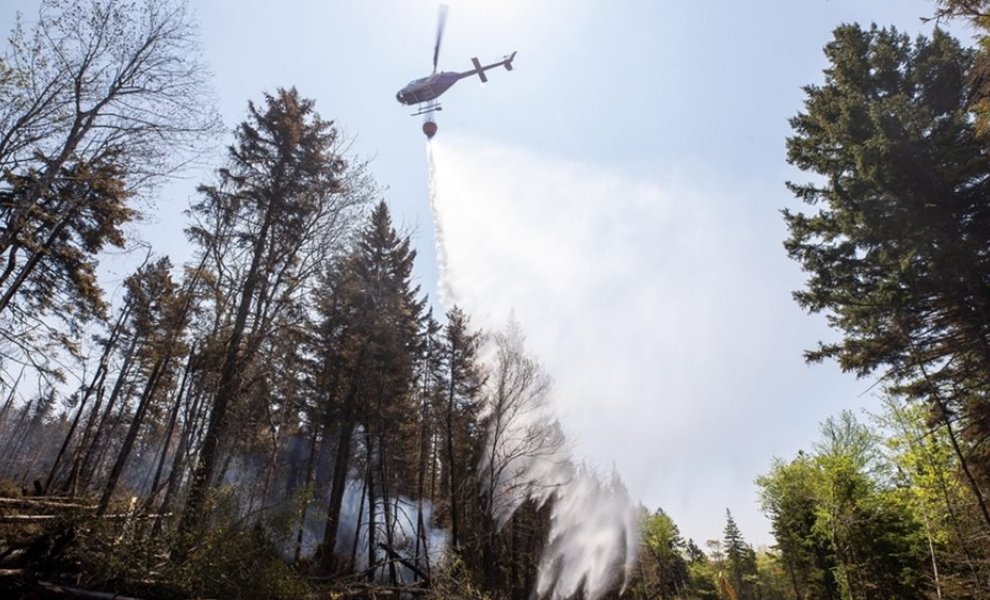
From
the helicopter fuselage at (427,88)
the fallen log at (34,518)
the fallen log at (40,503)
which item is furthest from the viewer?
the helicopter fuselage at (427,88)

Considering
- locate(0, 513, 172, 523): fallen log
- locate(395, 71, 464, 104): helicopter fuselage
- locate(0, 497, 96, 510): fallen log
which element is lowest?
locate(0, 513, 172, 523): fallen log

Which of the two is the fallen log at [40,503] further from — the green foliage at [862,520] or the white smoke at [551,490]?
the green foliage at [862,520]

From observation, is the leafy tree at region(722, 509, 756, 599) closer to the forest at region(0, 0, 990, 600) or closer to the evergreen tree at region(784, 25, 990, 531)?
the forest at region(0, 0, 990, 600)

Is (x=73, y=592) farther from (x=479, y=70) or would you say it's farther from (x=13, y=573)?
(x=479, y=70)

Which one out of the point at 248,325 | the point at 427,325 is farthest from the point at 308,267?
the point at 427,325

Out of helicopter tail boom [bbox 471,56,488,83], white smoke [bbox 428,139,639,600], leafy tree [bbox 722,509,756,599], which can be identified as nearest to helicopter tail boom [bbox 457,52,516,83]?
helicopter tail boom [bbox 471,56,488,83]

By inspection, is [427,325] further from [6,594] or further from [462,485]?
[6,594]

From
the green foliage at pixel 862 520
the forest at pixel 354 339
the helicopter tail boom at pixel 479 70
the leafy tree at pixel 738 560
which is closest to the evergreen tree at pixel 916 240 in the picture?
the forest at pixel 354 339

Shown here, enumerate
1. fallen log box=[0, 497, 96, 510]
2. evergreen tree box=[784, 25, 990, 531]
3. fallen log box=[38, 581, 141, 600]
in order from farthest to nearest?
evergreen tree box=[784, 25, 990, 531], fallen log box=[0, 497, 96, 510], fallen log box=[38, 581, 141, 600]

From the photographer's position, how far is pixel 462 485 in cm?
1925

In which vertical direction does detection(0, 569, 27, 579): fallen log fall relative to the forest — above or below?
below

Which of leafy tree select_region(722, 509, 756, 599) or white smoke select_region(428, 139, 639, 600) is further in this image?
leafy tree select_region(722, 509, 756, 599)

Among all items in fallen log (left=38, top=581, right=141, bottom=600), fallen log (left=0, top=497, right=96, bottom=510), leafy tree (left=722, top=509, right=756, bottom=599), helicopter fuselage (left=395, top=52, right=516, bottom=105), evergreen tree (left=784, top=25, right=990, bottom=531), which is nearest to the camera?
fallen log (left=38, top=581, right=141, bottom=600)

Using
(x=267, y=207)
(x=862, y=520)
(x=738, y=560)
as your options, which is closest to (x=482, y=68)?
(x=267, y=207)
